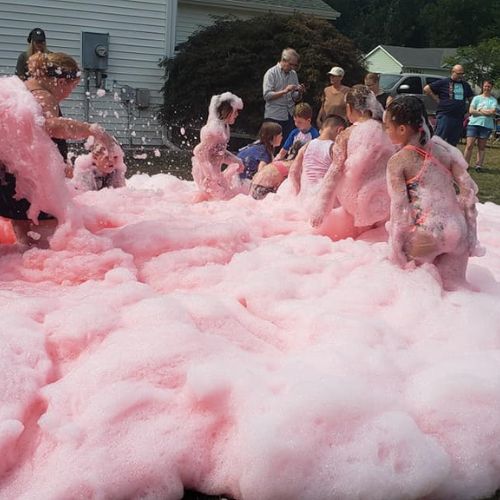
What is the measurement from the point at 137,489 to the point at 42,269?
5.88 feet

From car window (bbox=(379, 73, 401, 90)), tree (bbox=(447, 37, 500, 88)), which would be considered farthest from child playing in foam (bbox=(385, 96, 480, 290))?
tree (bbox=(447, 37, 500, 88))

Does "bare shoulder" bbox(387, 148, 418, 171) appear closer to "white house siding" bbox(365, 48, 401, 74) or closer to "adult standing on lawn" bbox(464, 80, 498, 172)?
"adult standing on lawn" bbox(464, 80, 498, 172)

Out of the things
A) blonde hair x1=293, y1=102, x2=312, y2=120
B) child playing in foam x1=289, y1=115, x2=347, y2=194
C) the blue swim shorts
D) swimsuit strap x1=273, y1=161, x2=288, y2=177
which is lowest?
swimsuit strap x1=273, y1=161, x2=288, y2=177

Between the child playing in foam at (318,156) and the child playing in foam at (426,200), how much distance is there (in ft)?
5.70

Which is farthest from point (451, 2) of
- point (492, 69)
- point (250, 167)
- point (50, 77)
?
point (50, 77)

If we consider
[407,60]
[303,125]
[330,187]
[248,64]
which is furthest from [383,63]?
[330,187]

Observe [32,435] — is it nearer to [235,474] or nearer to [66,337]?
[66,337]

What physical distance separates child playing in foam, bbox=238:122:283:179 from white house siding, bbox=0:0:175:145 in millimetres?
5578

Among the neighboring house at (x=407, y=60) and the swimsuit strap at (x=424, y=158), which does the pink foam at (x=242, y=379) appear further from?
the neighboring house at (x=407, y=60)

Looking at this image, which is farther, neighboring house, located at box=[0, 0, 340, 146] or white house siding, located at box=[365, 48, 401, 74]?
white house siding, located at box=[365, 48, 401, 74]

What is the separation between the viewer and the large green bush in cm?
1283

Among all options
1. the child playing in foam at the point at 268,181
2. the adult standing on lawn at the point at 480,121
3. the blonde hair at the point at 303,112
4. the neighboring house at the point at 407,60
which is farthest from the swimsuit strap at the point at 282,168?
the neighboring house at the point at 407,60

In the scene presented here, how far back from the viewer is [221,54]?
42.8 ft

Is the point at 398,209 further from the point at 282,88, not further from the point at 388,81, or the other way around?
the point at 388,81
